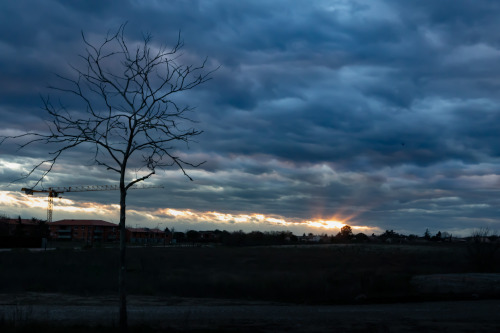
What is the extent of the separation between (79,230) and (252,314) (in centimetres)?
16634

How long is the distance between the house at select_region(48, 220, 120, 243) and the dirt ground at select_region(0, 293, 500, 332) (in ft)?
492

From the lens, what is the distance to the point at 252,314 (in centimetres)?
1722

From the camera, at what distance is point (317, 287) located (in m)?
23.6

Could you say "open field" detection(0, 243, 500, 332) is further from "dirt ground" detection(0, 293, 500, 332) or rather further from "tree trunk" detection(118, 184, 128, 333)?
"tree trunk" detection(118, 184, 128, 333)

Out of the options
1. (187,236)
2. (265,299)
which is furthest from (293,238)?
(265,299)

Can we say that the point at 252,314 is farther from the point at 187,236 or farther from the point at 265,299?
the point at 187,236

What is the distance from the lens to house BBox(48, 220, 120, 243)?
6619 inches

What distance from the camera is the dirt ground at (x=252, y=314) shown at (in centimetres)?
1413

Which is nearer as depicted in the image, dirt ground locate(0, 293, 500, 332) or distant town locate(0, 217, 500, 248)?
dirt ground locate(0, 293, 500, 332)

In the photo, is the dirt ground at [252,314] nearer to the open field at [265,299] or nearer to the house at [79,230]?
the open field at [265,299]

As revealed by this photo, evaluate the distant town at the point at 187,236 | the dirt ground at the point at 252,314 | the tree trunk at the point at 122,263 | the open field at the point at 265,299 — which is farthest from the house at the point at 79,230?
the tree trunk at the point at 122,263

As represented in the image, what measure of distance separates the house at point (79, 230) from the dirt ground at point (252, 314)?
150009 mm

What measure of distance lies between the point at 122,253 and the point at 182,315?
6.11 metres

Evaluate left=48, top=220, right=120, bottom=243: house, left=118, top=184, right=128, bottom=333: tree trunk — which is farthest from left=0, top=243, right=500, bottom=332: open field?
left=48, top=220, right=120, bottom=243: house
